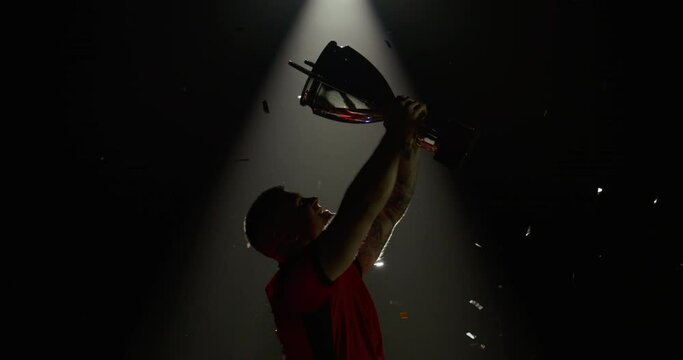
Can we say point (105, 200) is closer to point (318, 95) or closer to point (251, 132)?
point (251, 132)

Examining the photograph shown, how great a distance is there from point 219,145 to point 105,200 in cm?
66

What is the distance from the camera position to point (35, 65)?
231 centimetres

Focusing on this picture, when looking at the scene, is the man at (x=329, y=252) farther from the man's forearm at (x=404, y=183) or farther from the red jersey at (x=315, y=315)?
the man's forearm at (x=404, y=183)

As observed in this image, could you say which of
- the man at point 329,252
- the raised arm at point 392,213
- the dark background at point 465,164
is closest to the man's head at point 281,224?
the man at point 329,252

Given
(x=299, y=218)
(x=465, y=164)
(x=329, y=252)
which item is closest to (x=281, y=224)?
(x=299, y=218)

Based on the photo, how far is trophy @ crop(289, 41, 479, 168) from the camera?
1251 millimetres

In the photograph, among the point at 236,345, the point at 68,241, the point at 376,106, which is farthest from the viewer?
the point at 236,345

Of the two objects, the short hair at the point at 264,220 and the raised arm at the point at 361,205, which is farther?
the short hair at the point at 264,220

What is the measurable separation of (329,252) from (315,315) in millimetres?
186

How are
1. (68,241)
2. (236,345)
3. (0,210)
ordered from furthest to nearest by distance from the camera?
(236,345) < (68,241) < (0,210)

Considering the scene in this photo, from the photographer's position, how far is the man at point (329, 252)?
43.5 inches

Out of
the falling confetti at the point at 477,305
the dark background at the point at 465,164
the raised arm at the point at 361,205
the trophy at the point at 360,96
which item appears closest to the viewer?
the raised arm at the point at 361,205

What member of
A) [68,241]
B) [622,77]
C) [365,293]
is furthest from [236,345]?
[622,77]

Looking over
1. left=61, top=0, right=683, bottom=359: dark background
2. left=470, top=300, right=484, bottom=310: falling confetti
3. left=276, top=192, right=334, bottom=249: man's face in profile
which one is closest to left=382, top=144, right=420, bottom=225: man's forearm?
left=276, top=192, right=334, bottom=249: man's face in profile
